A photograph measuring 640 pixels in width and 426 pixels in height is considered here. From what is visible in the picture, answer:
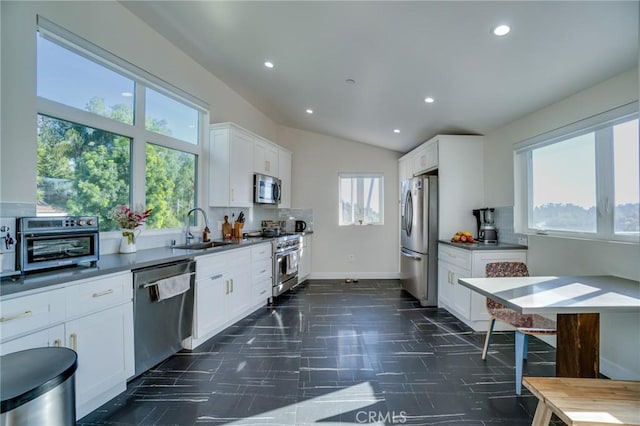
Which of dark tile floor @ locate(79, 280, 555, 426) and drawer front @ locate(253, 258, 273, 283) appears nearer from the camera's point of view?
dark tile floor @ locate(79, 280, 555, 426)

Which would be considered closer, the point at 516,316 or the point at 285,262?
the point at 516,316

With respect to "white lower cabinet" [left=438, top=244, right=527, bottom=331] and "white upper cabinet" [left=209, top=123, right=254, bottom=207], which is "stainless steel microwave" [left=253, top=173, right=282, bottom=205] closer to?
"white upper cabinet" [left=209, top=123, right=254, bottom=207]

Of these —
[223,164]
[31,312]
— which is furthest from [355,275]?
[31,312]

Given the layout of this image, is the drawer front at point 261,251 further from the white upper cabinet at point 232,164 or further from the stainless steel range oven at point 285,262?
the white upper cabinet at point 232,164

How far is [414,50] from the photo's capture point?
97.5 inches

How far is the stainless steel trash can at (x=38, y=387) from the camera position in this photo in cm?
112

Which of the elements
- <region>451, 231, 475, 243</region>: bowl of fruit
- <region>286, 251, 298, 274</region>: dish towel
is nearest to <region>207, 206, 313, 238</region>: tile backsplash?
<region>286, 251, 298, 274</region>: dish towel

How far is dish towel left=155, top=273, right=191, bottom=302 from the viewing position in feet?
7.68

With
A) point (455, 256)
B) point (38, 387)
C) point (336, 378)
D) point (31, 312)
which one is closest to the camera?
point (38, 387)

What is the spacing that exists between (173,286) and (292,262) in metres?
2.45

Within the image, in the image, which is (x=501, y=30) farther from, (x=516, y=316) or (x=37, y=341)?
(x=37, y=341)

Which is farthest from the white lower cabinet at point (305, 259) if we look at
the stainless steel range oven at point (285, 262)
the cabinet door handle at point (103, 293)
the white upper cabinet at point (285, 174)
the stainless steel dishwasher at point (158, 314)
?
the cabinet door handle at point (103, 293)

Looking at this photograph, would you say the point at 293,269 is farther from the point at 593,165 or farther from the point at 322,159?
the point at 593,165

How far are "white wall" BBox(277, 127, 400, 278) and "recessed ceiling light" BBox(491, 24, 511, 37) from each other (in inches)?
151
